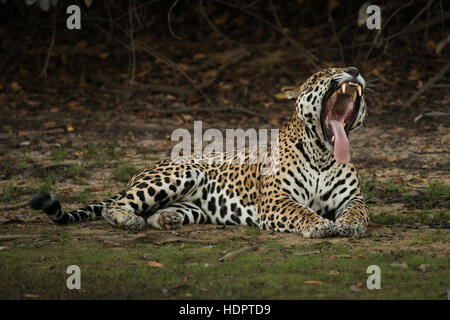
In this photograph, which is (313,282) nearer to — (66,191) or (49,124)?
(66,191)

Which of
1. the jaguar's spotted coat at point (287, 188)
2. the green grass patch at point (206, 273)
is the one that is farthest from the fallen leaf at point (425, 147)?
the green grass patch at point (206, 273)

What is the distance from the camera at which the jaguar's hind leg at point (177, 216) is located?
6.83 m

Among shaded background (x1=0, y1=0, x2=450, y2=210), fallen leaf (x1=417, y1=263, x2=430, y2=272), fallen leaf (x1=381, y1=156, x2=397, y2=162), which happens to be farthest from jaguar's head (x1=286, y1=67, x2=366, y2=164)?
fallen leaf (x1=381, y1=156, x2=397, y2=162)

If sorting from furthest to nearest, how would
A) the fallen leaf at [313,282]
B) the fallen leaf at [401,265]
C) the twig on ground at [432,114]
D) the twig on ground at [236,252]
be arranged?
the twig on ground at [432,114] → the twig on ground at [236,252] → the fallen leaf at [401,265] → the fallen leaf at [313,282]

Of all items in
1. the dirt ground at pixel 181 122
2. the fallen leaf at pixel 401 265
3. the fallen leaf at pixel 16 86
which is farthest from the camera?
the fallen leaf at pixel 16 86

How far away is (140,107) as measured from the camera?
12906 mm

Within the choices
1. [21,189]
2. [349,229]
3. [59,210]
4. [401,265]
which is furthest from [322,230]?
[21,189]

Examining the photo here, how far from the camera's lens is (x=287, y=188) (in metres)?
6.89

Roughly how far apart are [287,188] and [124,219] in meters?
1.53

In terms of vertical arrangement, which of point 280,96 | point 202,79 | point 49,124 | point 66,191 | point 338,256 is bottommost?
point 338,256

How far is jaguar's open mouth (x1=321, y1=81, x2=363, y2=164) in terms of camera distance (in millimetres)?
6500

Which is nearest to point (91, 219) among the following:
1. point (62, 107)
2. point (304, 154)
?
point (304, 154)

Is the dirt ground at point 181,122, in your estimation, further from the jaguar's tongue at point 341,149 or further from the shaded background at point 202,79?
the jaguar's tongue at point 341,149

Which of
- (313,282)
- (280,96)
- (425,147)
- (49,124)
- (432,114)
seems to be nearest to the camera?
(313,282)
